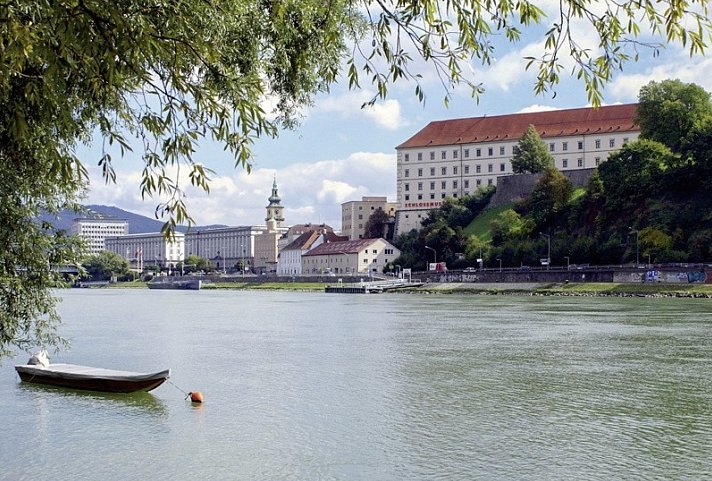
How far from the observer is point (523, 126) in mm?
116875

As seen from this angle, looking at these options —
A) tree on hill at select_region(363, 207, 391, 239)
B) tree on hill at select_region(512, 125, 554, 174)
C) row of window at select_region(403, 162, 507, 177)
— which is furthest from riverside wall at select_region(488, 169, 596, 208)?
tree on hill at select_region(363, 207, 391, 239)

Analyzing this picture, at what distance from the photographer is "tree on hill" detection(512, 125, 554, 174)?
4232 inches

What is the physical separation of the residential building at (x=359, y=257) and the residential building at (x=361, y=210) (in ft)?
51.7

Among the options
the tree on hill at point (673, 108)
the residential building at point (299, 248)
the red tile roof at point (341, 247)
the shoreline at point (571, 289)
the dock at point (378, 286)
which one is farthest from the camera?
the residential building at point (299, 248)

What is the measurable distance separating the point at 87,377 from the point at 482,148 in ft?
333

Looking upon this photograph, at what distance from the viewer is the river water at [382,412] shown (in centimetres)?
1339

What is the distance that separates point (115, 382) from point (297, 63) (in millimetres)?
13567

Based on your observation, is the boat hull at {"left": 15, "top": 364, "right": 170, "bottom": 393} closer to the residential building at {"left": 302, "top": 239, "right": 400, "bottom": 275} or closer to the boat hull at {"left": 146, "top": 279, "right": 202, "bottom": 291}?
the residential building at {"left": 302, "top": 239, "right": 400, "bottom": 275}

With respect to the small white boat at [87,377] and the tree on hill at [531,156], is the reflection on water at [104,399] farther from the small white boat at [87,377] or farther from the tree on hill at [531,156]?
the tree on hill at [531,156]

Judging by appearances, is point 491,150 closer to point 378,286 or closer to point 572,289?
point 378,286

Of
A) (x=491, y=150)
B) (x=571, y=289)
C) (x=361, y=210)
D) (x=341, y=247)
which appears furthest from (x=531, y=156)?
(x=361, y=210)

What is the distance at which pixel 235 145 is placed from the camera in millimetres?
6172

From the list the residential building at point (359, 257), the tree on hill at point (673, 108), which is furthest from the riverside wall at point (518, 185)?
the residential building at point (359, 257)

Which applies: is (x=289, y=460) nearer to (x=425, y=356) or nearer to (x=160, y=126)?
(x=160, y=126)
